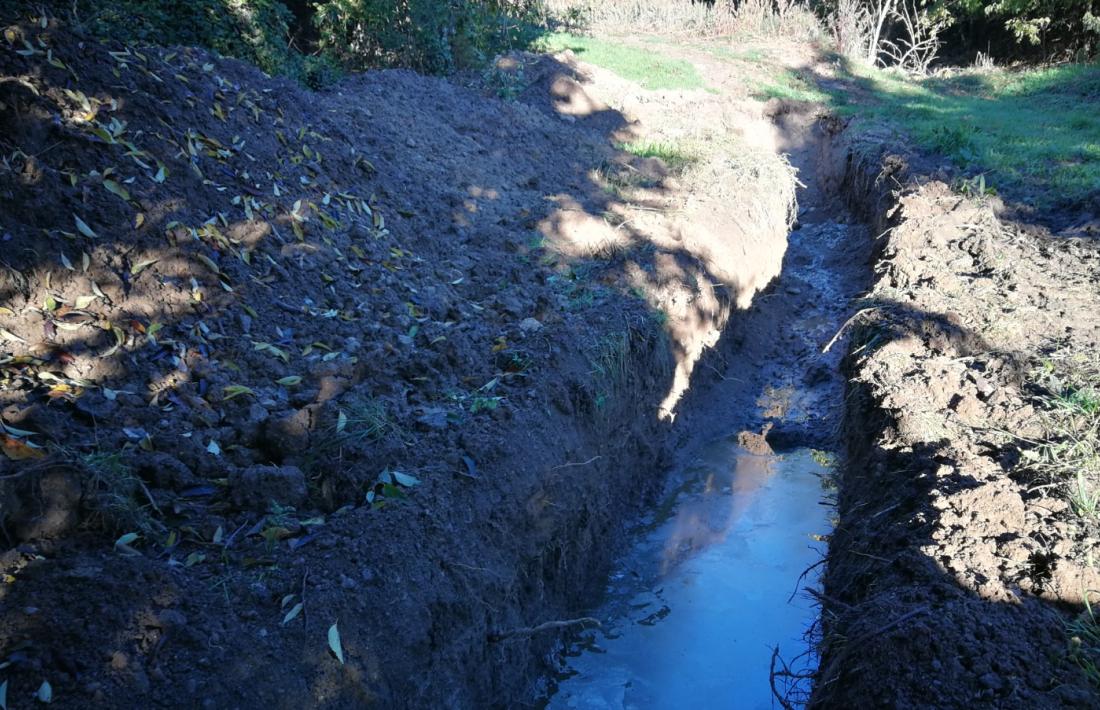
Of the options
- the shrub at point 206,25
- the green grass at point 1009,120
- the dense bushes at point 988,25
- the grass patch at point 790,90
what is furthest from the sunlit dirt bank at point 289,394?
the dense bushes at point 988,25

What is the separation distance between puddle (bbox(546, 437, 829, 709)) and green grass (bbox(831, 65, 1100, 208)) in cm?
461

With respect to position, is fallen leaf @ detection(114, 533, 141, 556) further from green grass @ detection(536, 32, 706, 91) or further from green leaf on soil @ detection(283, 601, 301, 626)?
green grass @ detection(536, 32, 706, 91)

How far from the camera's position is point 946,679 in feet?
8.83

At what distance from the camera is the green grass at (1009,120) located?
26.8 ft

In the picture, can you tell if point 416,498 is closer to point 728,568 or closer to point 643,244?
point 728,568

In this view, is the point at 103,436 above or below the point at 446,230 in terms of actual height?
below

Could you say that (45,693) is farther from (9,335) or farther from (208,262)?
(208,262)

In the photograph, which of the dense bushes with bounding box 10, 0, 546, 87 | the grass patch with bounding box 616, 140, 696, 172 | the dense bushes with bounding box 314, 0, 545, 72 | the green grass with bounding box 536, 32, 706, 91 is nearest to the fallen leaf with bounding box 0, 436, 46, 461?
the dense bushes with bounding box 10, 0, 546, 87

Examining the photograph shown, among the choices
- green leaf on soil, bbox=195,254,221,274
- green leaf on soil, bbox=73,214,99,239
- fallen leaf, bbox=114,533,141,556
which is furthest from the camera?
green leaf on soil, bbox=195,254,221,274

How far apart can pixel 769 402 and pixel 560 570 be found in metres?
3.26

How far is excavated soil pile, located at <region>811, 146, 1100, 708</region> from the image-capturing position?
9.11ft

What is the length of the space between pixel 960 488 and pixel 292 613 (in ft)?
10.0

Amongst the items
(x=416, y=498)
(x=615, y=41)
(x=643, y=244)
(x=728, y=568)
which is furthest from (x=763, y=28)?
(x=416, y=498)

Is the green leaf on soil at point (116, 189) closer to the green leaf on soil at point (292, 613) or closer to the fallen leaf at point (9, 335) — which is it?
the fallen leaf at point (9, 335)
